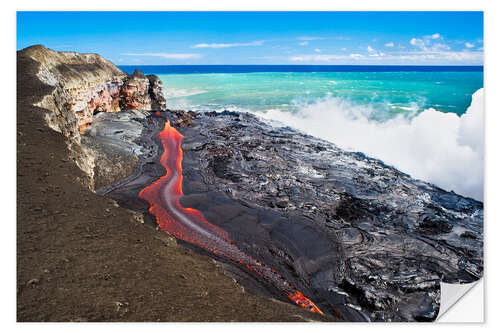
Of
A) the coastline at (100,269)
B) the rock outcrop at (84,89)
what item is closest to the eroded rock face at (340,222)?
the coastline at (100,269)

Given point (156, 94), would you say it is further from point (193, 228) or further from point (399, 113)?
point (399, 113)

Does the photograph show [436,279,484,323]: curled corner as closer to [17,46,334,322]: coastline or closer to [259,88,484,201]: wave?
[259,88,484,201]: wave


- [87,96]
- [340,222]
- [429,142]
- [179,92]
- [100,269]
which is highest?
[179,92]

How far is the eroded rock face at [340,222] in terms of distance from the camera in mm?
7000

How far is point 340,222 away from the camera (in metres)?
10.1

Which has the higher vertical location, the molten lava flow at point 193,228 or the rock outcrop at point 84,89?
the rock outcrop at point 84,89

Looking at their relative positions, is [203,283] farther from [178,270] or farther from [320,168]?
[320,168]

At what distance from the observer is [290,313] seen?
4723mm

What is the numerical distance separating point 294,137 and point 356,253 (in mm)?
14169

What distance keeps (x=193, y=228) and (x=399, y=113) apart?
9896 millimetres

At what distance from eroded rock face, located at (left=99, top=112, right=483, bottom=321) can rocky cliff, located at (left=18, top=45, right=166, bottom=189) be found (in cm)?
190

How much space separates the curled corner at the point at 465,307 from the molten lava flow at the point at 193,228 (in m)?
2.55
